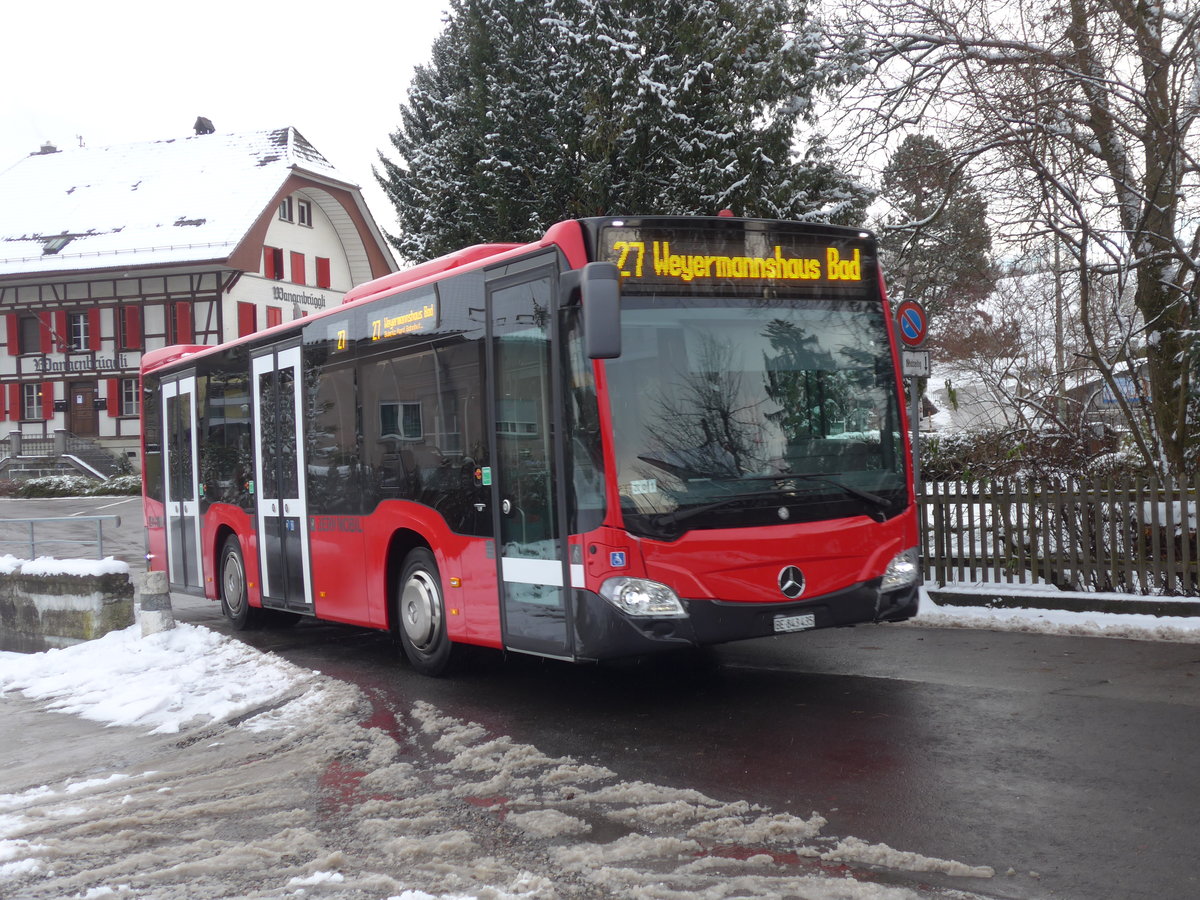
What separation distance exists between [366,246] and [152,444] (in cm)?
4577

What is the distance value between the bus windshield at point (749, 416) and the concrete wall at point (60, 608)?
26.5ft

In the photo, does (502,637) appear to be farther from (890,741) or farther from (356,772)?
(890,741)

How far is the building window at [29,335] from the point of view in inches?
2159

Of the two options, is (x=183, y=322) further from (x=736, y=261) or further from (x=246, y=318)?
(x=736, y=261)

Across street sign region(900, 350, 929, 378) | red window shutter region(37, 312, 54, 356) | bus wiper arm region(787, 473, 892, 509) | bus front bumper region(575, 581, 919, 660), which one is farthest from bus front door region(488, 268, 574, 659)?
red window shutter region(37, 312, 54, 356)

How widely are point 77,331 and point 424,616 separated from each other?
163 feet

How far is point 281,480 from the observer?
39.0 feet

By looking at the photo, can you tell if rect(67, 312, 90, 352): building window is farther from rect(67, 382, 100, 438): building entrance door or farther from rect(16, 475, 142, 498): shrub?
rect(16, 475, 142, 498): shrub

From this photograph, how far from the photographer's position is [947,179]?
1367 cm

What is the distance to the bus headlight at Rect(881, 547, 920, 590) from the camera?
26.1 feet

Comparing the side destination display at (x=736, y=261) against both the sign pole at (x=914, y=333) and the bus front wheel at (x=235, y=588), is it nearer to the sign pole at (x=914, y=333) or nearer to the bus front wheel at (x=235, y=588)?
the sign pole at (x=914, y=333)

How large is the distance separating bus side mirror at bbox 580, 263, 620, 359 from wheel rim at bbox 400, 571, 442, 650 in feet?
10.2

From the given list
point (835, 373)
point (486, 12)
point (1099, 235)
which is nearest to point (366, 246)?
point (486, 12)

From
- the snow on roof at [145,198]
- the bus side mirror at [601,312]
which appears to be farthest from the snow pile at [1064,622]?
the snow on roof at [145,198]
